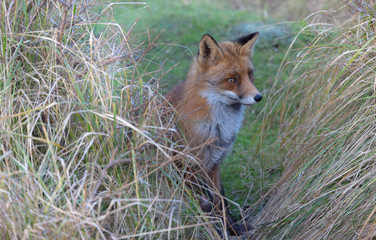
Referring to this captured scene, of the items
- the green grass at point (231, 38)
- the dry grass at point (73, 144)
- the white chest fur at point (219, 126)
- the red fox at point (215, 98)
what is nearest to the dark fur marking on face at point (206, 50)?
the red fox at point (215, 98)

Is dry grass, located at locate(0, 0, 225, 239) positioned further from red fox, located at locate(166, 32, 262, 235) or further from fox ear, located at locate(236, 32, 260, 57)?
fox ear, located at locate(236, 32, 260, 57)

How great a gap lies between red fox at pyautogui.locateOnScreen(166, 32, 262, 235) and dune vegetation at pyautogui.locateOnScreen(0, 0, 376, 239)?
426 mm

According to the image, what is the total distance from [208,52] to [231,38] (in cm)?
383

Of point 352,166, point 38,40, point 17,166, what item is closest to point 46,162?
point 17,166

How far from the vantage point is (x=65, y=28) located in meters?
2.93

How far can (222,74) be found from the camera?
343cm

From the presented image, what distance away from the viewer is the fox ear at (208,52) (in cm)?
336

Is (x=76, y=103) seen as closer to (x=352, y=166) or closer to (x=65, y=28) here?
(x=65, y=28)

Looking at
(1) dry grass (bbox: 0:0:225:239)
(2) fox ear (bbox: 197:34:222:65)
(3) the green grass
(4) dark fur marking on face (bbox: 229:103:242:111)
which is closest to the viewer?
(1) dry grass (bbox: 0:0:225:239)

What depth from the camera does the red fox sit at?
3.37 meters

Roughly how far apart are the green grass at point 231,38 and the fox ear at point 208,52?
15 centimetres

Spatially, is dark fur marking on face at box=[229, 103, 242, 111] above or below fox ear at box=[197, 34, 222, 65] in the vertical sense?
below

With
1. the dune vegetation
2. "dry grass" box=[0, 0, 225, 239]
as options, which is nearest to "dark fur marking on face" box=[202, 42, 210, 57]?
the dune vegetation

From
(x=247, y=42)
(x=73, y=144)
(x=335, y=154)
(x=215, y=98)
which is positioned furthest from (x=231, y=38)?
(x=73, y=144)
